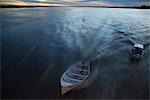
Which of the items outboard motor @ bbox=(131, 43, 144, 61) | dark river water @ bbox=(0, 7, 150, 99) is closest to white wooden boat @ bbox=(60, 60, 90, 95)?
dark river water @ bbox=(0, 7, 150, 99)

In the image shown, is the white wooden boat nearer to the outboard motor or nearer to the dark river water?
the dark river water

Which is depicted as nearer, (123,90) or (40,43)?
(123,90)

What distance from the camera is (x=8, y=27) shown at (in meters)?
35.3

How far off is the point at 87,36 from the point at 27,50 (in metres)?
10.6

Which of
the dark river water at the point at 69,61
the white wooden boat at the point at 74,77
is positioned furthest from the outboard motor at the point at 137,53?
the white wooden boat at the point at 74,77

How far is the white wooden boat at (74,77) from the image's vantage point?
50.5ft

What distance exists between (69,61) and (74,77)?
16.9 feet

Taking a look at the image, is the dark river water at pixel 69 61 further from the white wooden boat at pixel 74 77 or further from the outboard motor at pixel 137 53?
the white wooden boat at pixel 74 77

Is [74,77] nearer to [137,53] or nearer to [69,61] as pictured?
[69,61]

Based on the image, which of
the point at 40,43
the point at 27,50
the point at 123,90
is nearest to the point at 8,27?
the point at 40,43

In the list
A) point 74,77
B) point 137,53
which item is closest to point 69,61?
point 74,77

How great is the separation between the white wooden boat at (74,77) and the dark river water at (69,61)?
65 centimetres

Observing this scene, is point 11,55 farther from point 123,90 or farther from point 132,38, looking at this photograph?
point 132,38

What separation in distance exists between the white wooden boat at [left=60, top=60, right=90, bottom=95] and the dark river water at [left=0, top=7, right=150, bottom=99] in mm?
655
